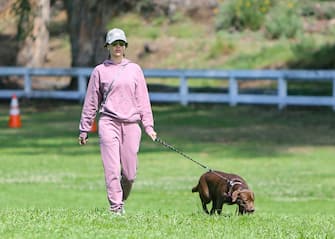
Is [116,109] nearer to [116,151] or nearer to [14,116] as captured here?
[116,151]

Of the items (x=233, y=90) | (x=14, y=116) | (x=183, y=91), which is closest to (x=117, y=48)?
(x=14, y=116)

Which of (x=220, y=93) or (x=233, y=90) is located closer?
(x=233, y=90)

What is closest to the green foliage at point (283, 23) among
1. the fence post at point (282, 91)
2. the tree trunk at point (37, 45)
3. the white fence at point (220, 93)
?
the tree trunk at point (37, 45)

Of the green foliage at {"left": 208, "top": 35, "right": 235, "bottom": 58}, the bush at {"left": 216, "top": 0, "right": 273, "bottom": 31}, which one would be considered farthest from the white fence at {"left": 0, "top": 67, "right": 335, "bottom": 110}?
the bush at {"left": 216, "top": 0, "right": 273, "bottom": 31}

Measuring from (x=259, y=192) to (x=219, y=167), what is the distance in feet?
10.2

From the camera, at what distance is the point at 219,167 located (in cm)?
2053

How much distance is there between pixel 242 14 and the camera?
42969 millimetres

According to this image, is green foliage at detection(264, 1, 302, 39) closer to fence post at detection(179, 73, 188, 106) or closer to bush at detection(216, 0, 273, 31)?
bush at detection(216, 0, 273, 31)

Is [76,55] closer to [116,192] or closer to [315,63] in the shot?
[315,63]

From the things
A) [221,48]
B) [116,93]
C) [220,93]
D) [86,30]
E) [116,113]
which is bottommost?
[220,93]

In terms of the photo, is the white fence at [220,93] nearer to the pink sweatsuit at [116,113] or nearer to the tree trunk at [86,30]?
the tree trunk at [86,30]

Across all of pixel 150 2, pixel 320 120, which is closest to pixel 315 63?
pixel 320 120

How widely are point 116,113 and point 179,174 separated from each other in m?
8.56

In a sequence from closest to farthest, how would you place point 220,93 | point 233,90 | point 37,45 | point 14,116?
1. point 14,116
2. point 233,90
3. point 220,93
4. point 37,45
